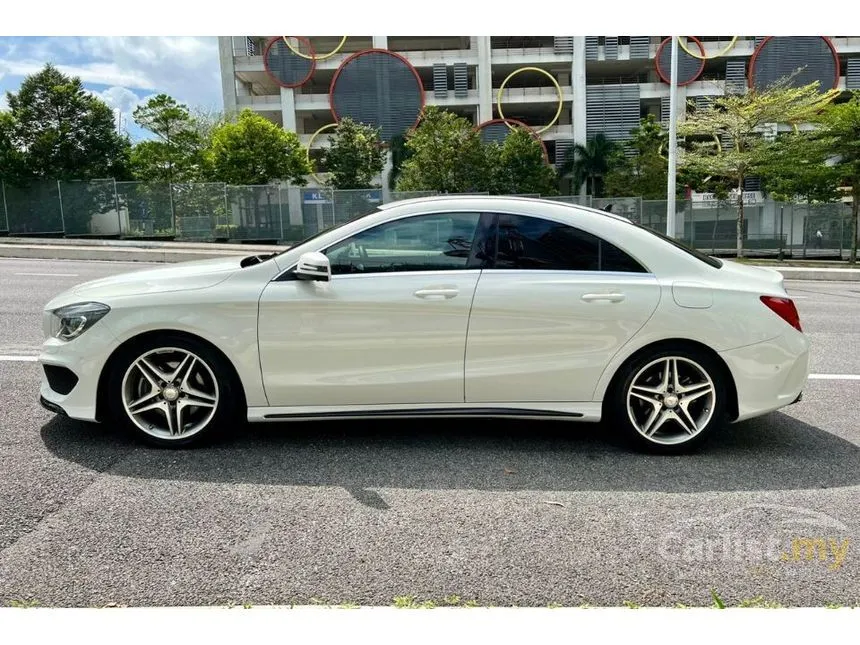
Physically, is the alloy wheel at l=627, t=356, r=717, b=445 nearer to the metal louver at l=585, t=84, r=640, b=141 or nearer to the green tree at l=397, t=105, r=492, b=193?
the green tree at l=397, t=105, r=492, b=193

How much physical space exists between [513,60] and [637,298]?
170 feet

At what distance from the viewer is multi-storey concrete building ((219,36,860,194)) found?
49719 millimetres

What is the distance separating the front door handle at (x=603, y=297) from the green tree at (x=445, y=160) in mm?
27284

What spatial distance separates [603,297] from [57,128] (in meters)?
32.0

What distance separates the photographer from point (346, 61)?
168 ft

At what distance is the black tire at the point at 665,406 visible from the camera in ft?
13.5

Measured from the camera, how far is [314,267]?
3.97 meters

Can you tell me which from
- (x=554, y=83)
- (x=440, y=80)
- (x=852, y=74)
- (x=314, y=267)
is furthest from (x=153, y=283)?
(x=852, y=74)

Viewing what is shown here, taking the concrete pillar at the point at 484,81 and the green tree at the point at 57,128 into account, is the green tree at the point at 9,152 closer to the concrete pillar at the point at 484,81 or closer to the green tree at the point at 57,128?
the green tree at the point at 57,128

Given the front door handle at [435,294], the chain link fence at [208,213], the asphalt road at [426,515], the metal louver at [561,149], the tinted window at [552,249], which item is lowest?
the asphalt road at [426,515]

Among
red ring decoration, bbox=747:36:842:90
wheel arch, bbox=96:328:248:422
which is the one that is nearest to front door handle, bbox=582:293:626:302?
wheel arch, bbox=96:328:248:422

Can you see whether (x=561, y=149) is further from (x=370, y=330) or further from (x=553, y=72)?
(x=370, y=330)

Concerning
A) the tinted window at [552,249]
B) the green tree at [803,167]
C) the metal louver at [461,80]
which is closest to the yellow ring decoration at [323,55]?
the metal louver at [461,80]

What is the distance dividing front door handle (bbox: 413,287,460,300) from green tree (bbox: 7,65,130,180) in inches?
1177
